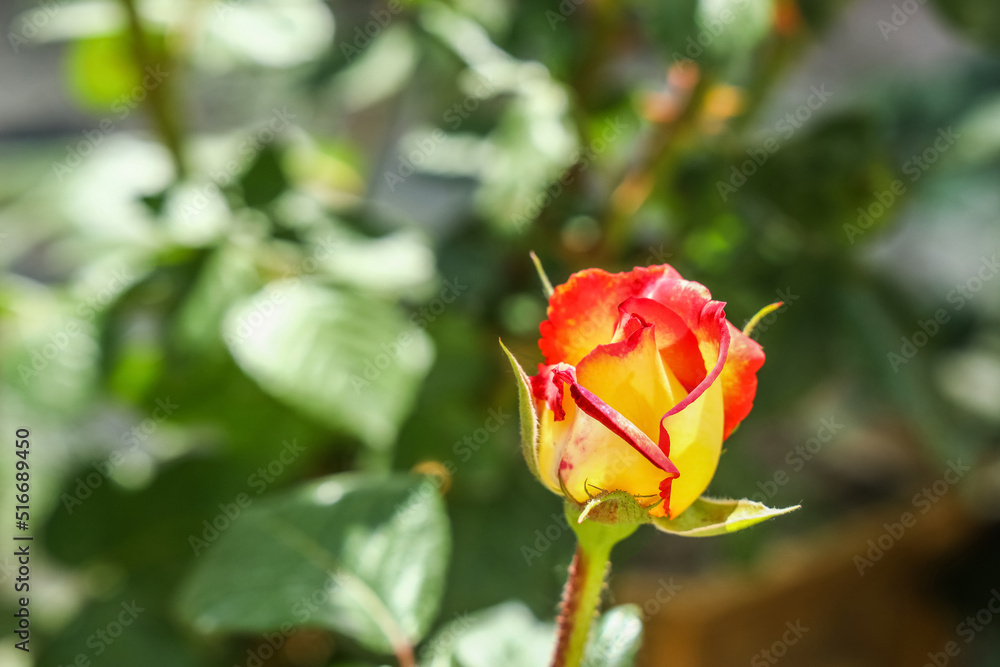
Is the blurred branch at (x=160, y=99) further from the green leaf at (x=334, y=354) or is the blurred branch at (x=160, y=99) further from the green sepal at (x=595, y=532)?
the green sepal at (x=595, y=532)

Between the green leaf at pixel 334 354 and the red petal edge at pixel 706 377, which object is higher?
the red petal edge at pixel 706 377

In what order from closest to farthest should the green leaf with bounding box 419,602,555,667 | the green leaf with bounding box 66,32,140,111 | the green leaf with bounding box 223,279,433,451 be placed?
the green leaf with bounding box 419,602,555,667 → the green leaf with bounding box 223,279,433,451 → the green leaf with bounding box 66,32,140,111

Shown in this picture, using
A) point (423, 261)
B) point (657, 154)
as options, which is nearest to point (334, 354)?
point (423, 261)

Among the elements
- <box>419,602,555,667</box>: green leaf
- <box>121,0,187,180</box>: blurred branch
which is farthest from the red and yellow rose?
<box>121,0,187,180</box>: blurred branch

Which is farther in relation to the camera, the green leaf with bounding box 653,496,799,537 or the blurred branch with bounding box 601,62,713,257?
the blurred branch with bounding box 601,62,713,257

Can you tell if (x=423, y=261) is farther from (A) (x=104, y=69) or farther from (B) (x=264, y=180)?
(A) (x=104, y=69)

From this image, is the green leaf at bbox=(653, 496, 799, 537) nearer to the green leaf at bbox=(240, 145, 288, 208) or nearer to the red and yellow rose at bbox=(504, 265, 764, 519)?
the red and yellow rose at bbox=(504, 265, 764, 519)

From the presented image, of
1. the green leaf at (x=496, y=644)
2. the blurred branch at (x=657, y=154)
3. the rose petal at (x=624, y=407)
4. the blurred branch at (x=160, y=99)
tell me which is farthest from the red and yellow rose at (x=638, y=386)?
the blurred branch at (x=160, y=99)
